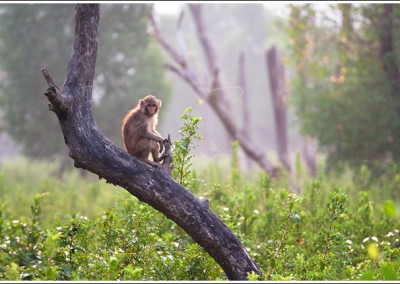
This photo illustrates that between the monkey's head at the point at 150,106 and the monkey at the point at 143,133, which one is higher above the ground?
the monkey's head at the point at 150,106

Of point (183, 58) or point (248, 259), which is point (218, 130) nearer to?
point (183, 58)

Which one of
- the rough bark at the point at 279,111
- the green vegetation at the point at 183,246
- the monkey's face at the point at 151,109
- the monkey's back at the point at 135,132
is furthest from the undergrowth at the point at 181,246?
the rough bark at the point at 279,111

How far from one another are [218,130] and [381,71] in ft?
146

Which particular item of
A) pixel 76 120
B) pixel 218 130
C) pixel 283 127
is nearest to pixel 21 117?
pixel 283 127

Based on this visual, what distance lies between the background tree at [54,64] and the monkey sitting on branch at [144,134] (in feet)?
49.1

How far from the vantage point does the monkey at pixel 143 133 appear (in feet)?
21.4

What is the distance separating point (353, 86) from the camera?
16.1 m

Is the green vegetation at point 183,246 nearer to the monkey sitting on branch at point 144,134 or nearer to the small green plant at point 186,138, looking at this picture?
the small green plant at point 186,138

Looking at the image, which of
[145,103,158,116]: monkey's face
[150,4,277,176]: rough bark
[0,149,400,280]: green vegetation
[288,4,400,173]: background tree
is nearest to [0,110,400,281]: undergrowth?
[0,149,400,280]: green vegetation

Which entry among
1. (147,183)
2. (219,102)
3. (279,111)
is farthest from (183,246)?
(279,111)

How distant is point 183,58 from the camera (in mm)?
18906

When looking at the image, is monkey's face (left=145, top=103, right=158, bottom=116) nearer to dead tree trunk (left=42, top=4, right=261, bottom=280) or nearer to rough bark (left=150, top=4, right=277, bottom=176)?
dead tree trunk (left=42, top=4, right=261, bottom=280)

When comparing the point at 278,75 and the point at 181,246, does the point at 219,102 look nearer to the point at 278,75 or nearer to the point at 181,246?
the point at 278,75

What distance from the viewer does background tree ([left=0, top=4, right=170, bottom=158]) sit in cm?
2167
